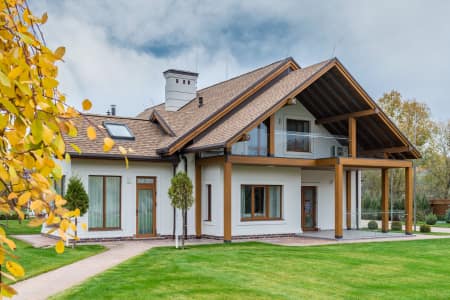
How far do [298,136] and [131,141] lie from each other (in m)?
6.38

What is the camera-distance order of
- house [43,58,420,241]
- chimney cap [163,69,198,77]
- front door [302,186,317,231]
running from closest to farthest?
house [43,58,420,241], front door [302,186,317,231], chimney cap [163,69,198,77]

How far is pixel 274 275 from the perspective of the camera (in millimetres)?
10945

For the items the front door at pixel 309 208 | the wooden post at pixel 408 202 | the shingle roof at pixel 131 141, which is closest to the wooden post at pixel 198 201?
the shingle roof at pixel 131 141

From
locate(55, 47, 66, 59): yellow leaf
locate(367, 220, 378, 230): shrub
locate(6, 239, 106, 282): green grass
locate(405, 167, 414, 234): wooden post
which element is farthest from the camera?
locate(367, 220, 378, 230): shrub

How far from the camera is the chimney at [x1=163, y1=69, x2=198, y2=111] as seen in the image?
2334 centimetres

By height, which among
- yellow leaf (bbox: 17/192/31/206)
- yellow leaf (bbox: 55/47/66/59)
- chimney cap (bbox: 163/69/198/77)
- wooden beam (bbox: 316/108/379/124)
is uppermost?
chimney cap (bbox: 163/69/198/77)

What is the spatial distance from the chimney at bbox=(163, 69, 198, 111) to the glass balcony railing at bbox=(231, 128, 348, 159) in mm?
5429

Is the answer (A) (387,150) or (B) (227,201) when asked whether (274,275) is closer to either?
(B) (227,201)

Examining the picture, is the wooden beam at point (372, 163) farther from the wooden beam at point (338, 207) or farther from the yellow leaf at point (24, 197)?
the yellow leaf at point (24, 197)

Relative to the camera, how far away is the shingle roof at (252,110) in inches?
686

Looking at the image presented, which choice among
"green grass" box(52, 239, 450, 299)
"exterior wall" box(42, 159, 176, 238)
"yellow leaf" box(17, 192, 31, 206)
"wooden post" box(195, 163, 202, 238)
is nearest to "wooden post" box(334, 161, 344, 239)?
"green grass" box(52, 239, 450, 299)

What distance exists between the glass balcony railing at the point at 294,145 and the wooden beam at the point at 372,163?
4.19 ft

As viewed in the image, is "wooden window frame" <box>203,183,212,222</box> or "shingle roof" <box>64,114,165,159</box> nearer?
"shingle roof" <box>64,114,165,159</box>

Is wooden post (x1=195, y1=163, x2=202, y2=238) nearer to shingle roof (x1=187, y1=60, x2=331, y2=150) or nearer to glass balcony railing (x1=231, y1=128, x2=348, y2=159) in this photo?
shingle roof (x1=187, y1=60, x2=331, y2=150)
